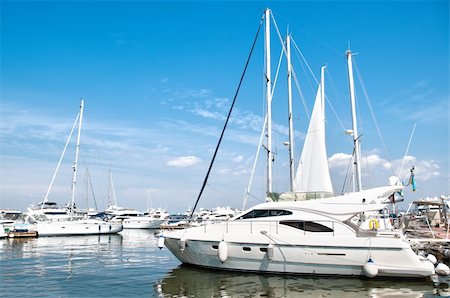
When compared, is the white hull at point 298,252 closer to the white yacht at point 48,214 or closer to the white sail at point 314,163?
the white sail at point 314,163

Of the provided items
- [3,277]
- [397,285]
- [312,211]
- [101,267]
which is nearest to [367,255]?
A: [397,285]

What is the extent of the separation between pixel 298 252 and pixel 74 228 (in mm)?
34250

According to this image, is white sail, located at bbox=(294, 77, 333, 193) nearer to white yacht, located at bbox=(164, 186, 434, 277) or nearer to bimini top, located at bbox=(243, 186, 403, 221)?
bimini top, located at bbox=(243, 186, 403, 221)

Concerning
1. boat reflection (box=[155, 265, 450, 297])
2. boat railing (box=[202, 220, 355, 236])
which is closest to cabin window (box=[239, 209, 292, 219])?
boat railing (box=[202, 220, 355, 236])

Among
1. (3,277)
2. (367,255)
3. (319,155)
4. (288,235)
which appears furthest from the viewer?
(319,155)

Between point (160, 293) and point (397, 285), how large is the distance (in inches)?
345

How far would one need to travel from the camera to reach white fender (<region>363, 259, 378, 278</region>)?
13.8 meters

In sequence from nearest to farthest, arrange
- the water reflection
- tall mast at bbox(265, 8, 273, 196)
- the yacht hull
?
1. the water reflection
2. the yacht hull
3. tall mast at bbox(265, 8, 273, 196)

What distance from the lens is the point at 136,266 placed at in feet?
63.8

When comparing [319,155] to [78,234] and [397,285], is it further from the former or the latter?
[78,234]

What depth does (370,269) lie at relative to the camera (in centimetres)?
1379

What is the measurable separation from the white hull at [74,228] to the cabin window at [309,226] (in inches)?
1322

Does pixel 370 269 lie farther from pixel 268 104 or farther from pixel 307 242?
pixel 268 104

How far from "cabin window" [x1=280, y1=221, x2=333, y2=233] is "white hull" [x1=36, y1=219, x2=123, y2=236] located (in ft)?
110
